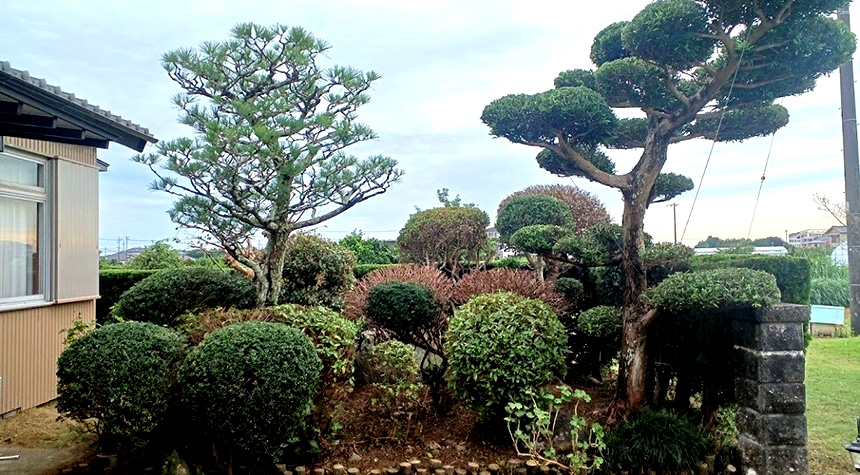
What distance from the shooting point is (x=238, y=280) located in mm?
5551

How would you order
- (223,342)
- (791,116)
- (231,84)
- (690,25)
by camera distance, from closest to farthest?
(223,342) → (690,25) → (791,116) → (231,84)

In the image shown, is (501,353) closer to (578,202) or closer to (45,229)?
(45,229)

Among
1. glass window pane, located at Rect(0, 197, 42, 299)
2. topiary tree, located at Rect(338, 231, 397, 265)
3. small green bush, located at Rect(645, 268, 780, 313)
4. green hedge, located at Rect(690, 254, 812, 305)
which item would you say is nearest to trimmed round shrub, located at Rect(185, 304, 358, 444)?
small green bush, located at Rect(645, 268, 780, 313)

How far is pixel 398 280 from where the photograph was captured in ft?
17.4

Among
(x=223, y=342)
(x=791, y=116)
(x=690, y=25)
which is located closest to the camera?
(x=223, y=342)

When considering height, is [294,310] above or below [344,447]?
above

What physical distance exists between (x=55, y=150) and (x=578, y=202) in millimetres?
7607

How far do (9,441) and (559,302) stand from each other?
5.42 m

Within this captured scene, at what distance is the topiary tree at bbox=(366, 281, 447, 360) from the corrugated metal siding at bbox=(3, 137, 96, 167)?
3561mm

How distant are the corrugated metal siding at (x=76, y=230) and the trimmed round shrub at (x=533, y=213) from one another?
224 inches

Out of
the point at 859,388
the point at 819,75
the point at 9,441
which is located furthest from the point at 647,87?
the point at 9,441

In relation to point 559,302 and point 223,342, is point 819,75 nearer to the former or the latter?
point 559,302

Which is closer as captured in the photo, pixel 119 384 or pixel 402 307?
pixel 119 384

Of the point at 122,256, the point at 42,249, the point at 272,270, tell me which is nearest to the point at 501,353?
the point at 272,270
